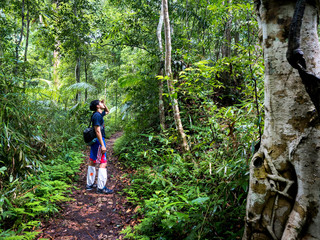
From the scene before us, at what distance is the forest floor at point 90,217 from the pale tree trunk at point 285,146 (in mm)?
1971

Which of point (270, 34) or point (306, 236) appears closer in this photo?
point (306, 236)

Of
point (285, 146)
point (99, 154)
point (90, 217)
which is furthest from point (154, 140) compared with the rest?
point (285, 146)

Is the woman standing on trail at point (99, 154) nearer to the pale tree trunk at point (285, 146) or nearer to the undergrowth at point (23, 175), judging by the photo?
the undergrowth at point (23, 175)

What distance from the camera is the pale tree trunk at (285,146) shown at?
1320mm

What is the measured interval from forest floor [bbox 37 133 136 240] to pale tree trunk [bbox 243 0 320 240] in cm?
197

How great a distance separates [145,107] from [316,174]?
572cm

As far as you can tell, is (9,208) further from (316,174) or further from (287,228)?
(316,174)

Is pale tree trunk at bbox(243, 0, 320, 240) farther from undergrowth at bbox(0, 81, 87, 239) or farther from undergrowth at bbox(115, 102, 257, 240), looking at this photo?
undergrowth at bbox(0, 81, 87, 239)

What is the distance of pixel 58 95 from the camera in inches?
317

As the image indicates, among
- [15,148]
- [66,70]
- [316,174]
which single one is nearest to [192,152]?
[316,174]

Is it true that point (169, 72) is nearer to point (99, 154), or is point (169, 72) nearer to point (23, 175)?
point (99, 154)

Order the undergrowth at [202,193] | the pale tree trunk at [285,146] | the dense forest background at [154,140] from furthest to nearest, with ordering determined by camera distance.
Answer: the dense forest background at [154,140], the undergrowth at [202,193], the pale tree trunk at [285,146]

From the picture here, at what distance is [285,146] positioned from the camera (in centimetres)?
146

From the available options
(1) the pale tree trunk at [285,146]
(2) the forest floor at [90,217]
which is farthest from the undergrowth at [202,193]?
(1) the pale tree trunk at [285,146]
